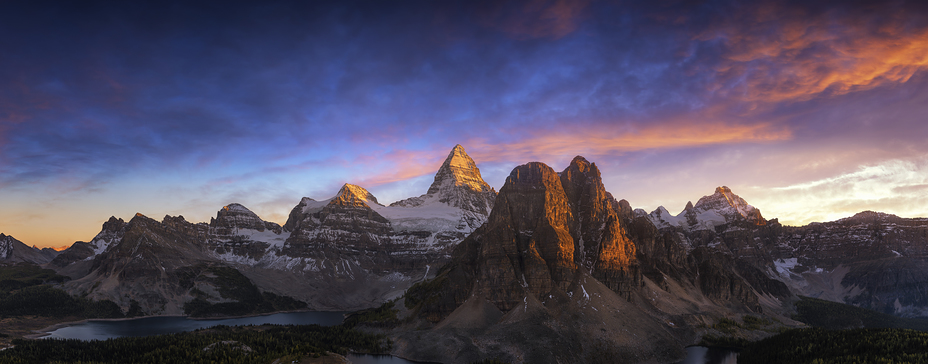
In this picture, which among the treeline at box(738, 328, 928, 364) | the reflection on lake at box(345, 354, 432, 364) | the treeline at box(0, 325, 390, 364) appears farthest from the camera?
the reflection on lake at box(345, 354, 432, 364)

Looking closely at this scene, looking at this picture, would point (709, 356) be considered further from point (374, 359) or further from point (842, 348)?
point (374, 359)

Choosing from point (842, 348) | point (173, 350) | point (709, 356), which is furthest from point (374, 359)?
point (842, 348)

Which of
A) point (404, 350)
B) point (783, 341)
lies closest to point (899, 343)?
point (783, 341)

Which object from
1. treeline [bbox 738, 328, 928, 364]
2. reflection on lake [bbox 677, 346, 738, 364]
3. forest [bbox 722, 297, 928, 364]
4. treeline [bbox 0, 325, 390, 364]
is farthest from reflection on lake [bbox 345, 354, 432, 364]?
forest [bbox 722, 297, 928, 364]

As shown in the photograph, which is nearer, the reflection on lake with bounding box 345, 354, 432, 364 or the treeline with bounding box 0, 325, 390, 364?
the treeline with bounding box 0, 325, 390, 364

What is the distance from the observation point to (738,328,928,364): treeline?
125m

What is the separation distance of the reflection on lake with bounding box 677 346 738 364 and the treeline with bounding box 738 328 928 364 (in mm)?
7853

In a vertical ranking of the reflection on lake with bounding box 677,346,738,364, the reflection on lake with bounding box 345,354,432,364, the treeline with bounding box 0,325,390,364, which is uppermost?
the treeline with bounding box 0,325,390,364

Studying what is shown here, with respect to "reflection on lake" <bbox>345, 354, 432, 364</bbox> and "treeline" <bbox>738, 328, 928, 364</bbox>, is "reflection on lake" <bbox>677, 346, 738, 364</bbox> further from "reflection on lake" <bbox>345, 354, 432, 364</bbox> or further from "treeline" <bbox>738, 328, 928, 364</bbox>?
"reflection on lake" <bbox>345, 354, 432, 364</bbox>

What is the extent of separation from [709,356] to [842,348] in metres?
46.6

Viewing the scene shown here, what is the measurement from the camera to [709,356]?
179 meters

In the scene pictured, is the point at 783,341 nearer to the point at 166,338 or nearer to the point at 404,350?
the point at 404,350

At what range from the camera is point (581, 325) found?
590 ft

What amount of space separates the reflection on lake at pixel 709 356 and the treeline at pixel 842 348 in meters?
7.85
